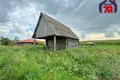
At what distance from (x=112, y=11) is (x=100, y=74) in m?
4.05

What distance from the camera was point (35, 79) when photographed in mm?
3627

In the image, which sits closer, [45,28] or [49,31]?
[49,31]

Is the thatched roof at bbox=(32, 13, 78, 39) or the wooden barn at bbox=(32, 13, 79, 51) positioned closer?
the wooden barn at bbox=(32, 13, 79, 51)

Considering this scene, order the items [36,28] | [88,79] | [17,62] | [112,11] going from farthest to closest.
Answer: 1. [36,28]
2. [112,11]
3. [17,62]
4. [88,79]

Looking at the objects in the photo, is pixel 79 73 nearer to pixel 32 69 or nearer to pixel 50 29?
pixel 32 69

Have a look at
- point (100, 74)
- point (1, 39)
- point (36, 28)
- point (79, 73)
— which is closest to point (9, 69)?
point (79, 73)

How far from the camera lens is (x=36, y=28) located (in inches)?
708

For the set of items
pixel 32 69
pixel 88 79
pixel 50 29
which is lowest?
pixel 88 79

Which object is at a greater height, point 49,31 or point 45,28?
point 45,28

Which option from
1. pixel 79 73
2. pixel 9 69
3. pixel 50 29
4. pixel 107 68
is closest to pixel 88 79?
pixel 79 73

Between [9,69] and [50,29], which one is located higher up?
[50,29]

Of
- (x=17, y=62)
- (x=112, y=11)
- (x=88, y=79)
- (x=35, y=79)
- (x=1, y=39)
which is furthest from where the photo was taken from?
(x=1, y=39)

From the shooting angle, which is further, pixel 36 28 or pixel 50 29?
pixel 36 28

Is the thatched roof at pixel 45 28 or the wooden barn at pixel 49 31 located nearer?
the wooden barn at pixel 49 31
